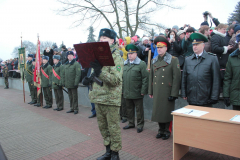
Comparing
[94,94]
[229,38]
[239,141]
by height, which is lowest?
[239,141]

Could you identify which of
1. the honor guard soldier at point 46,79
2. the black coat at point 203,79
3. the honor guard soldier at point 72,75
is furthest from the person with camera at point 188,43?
the honor guard soldier at point 46,79

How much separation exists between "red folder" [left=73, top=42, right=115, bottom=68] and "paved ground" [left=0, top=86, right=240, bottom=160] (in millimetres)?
2007

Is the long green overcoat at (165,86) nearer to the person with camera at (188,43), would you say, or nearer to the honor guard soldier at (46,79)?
the person with camera at (188,43)

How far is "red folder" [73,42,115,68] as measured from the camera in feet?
9.22

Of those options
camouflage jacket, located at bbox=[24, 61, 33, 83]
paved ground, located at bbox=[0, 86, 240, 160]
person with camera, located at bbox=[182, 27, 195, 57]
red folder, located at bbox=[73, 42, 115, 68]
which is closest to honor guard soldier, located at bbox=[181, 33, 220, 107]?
paved ground, located at bbox=[0, 86, 240, 160]

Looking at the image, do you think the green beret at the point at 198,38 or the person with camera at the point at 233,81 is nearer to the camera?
the person with camera at the point at 233,81

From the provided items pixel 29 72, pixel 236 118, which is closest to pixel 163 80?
pixel 236 118

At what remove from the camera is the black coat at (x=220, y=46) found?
16.5 ft

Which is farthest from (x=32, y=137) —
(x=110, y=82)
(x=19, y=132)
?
(x=110, y=82)

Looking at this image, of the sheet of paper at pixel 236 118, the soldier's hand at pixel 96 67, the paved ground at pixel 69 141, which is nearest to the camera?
the sheet of paper at pixel 236 118

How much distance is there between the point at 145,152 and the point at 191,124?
1.36 m

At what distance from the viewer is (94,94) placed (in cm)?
333

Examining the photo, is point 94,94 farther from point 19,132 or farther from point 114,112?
point 19,132

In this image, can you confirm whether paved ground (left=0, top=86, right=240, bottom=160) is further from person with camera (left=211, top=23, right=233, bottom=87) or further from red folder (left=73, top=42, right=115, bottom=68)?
person with camera (left=211, top=23, right=233, bottom=87)
